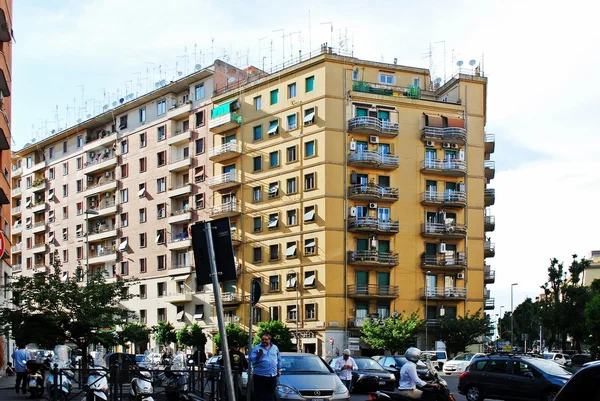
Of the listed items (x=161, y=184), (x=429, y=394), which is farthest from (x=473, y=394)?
(x=161, y=184)

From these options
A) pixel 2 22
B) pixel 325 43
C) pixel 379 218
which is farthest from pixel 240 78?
pixel 2 22

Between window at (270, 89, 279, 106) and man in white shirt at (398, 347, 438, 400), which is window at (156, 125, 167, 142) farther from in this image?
man in white shirt at (398, 347, 438, 400)

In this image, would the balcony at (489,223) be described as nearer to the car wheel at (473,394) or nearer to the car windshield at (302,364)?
the car wheel at (473,394)

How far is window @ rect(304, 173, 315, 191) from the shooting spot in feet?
200

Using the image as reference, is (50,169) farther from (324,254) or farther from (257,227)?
(324,254)

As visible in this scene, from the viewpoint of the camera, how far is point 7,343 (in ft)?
134

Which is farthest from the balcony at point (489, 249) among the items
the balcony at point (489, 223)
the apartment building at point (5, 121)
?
the apartment building at point (5, 121)

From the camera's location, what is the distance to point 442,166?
2502 inches

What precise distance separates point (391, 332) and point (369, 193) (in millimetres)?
10736

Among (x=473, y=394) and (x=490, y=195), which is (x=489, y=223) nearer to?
(x=490, y=195)

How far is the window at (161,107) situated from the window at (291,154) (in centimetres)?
1603

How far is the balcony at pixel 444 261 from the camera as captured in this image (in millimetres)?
62812

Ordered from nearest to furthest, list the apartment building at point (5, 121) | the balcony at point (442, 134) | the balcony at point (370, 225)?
the apartment building at point (5, 121), the balcony at point (370, 225), the balcony at point (442, 134)

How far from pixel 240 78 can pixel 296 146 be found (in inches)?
478
